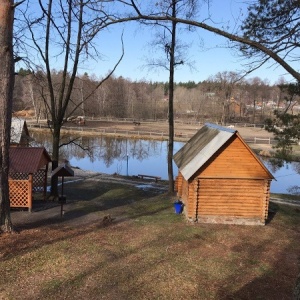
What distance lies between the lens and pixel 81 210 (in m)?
15.2

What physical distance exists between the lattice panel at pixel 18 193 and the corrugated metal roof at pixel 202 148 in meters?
6.88

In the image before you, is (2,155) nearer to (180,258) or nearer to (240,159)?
(180,258)

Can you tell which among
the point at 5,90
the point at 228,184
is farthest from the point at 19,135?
the point at 228,184

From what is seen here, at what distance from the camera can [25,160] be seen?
14812 mm

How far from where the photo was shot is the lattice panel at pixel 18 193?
48.0 ft

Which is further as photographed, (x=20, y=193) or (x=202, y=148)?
(x=202, y=148)

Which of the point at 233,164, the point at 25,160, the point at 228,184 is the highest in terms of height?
the point at 233,164

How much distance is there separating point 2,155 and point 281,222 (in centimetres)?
1198

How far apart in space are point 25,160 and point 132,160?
26873mm

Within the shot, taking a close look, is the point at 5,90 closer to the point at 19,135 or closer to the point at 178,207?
the point at 178,207

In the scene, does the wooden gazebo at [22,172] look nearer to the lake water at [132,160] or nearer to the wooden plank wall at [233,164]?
the wooden plank wall at [233,164]

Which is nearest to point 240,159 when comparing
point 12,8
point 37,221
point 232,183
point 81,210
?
point 232,183

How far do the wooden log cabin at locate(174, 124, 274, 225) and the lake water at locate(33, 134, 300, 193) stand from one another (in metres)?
14.6

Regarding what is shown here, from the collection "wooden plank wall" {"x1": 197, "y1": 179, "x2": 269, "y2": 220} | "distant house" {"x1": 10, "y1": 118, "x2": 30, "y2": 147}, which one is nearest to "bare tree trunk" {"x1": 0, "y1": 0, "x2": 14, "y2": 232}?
"wooden plank wall" {"x1": 197, "y1": 179, "x2": 269, "y2": 220}
